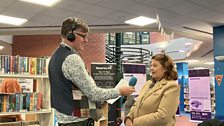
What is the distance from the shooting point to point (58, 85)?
158 centimetres

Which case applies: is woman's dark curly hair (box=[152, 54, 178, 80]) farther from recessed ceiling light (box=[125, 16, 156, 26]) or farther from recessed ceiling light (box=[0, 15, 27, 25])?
recessed ceiling light (box=[0, 15, 27, 25])

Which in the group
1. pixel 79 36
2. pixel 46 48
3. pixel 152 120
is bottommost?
pixel 152 120

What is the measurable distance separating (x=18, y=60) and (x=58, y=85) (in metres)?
2.56

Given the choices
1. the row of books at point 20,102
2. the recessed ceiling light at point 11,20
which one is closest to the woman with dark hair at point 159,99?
the row of books at point 20,102

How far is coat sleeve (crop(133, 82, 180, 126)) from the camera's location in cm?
194

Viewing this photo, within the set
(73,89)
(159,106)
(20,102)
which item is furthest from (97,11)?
(73,89)

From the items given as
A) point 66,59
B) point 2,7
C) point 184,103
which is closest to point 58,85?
point 66,59

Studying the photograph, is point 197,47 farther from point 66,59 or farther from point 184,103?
point 66,59

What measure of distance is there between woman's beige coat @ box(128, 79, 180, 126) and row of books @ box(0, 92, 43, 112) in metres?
2.34

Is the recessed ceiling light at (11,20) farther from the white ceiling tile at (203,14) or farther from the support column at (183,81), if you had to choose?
the support column at (183,81)

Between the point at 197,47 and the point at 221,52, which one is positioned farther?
the point at 197,47

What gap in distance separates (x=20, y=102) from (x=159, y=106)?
2581 millimetres

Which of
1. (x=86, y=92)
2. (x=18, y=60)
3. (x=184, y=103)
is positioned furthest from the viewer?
(x=184, y=103)

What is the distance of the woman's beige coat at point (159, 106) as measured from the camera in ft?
6.39
